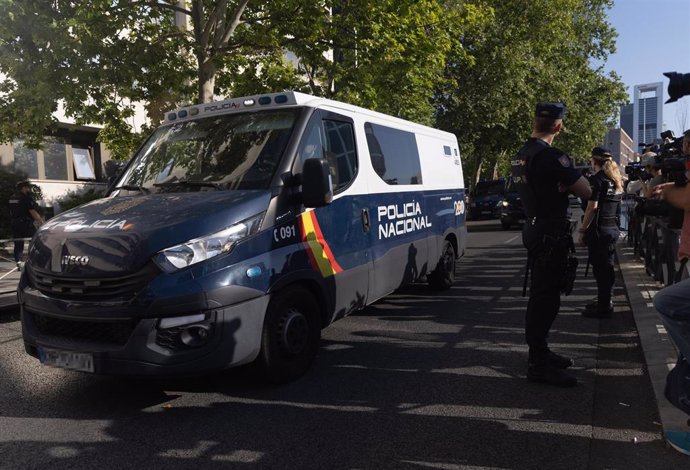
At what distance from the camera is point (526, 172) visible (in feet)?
13.7

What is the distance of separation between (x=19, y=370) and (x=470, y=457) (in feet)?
12.9

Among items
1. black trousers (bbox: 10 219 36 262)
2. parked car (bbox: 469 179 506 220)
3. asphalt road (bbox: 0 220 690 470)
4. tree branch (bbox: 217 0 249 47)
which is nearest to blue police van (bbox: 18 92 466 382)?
asphalt road (bbox: 0 220 690 470)

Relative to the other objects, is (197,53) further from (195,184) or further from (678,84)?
(678,84)

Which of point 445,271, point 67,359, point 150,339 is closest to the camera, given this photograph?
point 150,339

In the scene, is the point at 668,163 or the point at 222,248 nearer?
the point at 668,163

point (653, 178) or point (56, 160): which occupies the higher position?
point (56, 160)

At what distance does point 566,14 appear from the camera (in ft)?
88.4

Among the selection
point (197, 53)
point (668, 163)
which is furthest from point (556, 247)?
point (197, 53)

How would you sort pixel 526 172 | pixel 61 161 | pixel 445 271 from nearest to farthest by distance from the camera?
pixel 526 172 < pixel 445 271 < pixel 61 161

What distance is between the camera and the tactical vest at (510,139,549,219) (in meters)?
4.12

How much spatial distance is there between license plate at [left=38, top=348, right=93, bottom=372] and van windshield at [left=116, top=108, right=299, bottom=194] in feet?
4.61

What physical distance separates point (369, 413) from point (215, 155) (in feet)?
7.69

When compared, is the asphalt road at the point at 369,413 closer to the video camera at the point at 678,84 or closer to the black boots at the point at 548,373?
the black boots at the point at 548,373

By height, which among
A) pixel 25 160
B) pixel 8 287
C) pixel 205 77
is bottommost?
pixel 8 287
